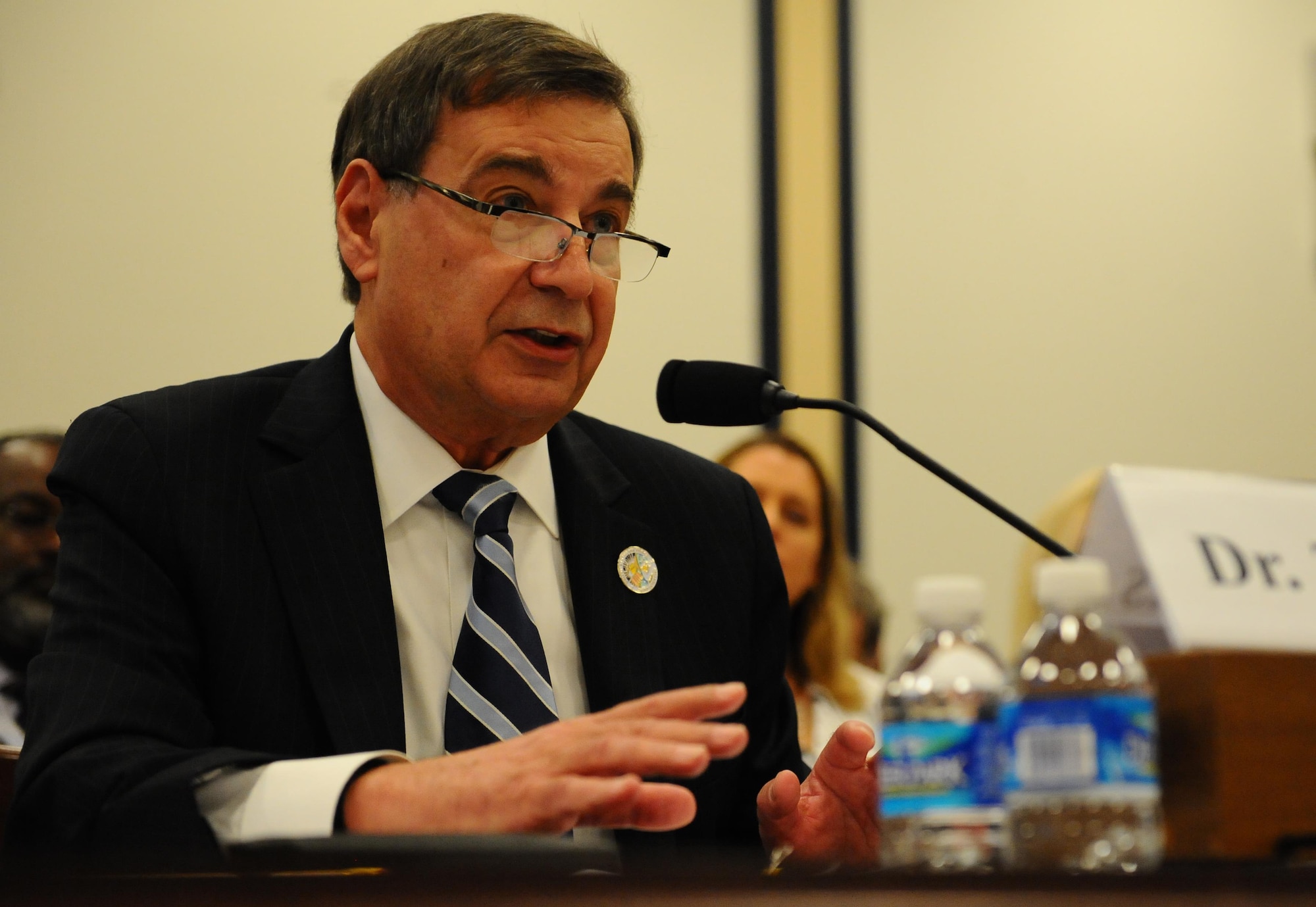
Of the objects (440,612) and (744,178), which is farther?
(744,178)

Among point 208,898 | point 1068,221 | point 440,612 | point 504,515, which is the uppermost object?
point 1068,221

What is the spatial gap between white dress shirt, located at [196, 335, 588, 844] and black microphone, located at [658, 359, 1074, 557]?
26cm

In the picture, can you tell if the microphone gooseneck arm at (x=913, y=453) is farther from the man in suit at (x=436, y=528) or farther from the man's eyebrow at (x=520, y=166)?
the man's eyebrow at (x=520, y=166)

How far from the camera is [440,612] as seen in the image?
1.38m

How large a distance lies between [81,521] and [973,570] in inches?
96.7

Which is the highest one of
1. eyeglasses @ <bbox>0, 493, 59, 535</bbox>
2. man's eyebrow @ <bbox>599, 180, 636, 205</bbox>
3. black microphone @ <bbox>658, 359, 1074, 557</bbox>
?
man's eyebrow @ <bbox>599, 180, 636, 205</bbox>

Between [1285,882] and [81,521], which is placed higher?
[81,521]

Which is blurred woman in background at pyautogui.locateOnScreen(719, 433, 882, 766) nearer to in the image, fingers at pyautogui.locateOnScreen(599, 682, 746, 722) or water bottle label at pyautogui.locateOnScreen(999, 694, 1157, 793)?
fingers at pyautogui.locateOnScreen(599, 682, 746, 722)

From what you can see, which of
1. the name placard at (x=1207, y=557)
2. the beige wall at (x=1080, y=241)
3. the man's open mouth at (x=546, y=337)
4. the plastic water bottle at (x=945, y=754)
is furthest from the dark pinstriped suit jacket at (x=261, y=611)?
the beige wall at (x=1080, y=241)

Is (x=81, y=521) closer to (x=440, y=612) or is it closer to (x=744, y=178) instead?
(x=440, y=612)

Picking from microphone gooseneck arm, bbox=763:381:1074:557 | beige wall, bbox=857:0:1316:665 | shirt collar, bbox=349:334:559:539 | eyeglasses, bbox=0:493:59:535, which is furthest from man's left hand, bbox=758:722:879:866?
beige wall, bbox=857:0:1316:665

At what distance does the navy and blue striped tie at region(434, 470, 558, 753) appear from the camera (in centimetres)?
128

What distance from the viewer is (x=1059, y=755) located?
684 mm

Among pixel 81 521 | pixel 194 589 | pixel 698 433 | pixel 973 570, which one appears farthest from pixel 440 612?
pixel 973 570
